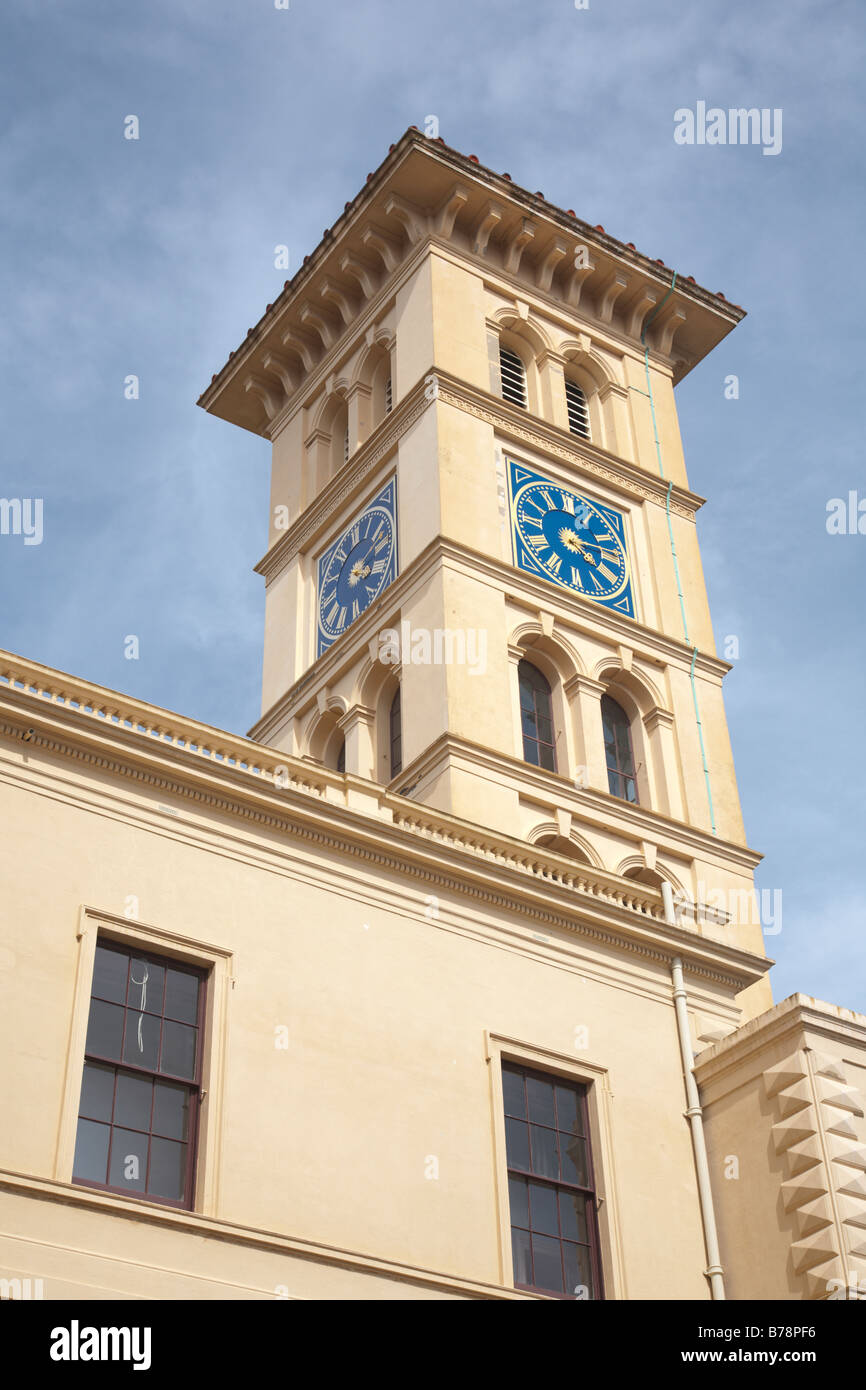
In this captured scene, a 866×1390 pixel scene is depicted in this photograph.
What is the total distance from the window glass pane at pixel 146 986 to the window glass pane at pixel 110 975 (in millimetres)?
84

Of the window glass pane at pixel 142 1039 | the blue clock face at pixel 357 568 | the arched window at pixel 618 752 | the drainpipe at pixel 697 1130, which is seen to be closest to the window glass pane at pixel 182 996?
the window glass pane at pixel 142 1039

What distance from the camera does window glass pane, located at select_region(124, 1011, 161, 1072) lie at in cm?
1653

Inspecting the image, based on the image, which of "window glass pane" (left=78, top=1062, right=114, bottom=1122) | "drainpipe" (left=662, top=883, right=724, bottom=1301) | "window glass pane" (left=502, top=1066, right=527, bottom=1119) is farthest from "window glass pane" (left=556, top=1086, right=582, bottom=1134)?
"window glass pane" (left=78, top=1062, right=114, bottom=1122)

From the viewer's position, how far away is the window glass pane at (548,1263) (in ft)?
59.0

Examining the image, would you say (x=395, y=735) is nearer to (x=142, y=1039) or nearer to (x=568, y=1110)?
(x=568, y=1110)

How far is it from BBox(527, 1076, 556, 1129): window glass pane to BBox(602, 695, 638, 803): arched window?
43.3ft

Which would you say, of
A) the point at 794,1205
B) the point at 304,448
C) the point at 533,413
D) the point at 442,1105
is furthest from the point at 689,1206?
the point at 304,448

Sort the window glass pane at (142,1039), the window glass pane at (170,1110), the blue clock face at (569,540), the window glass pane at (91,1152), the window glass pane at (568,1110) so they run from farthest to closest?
the blue clock face at (569,540) < the window glass pane at (568,1110) < the window glass pane at (142,1039) < the window glass pane at (170,1110) < the window glass pane at (91,1152)

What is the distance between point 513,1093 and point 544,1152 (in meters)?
0.69

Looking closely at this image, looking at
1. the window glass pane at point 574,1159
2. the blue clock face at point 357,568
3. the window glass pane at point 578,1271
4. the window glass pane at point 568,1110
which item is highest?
the blue clock face at point 357,568

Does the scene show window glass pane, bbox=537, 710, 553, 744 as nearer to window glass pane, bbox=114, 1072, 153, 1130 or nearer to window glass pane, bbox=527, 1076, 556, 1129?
window glass pane, bbox=527, 1076, 556, 1129

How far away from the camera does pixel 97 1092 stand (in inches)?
635

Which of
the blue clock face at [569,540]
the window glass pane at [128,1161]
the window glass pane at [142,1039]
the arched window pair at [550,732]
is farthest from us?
the blue clock face at [569,540]

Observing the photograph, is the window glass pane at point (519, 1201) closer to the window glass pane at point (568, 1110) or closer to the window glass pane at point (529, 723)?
the window glass pane at point (568, 1110)
